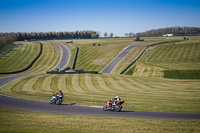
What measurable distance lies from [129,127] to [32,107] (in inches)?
535

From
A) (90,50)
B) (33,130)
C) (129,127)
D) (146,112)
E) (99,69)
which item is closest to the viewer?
(33,130)

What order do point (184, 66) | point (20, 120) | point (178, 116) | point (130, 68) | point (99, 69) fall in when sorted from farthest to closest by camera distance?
point (99, 69) → point (130, 68) → point (184, 66) → point (178, 116) → point (20, 120)

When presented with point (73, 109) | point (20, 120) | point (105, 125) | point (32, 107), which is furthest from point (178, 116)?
point (32, 107)

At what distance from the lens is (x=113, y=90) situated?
3862cm

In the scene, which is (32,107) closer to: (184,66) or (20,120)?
(20,120)

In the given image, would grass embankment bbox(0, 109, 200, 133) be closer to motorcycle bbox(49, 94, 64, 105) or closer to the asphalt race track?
the asphalt race track

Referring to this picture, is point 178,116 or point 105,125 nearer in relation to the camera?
point 105,125

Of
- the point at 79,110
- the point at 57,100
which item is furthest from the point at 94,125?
the point at 57,100

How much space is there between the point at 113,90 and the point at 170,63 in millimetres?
40741

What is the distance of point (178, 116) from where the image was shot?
61.7 feet

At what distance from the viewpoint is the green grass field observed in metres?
15.4

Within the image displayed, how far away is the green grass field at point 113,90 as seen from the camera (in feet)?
50.6

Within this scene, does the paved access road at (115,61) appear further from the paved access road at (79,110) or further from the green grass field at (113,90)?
the paved access road at (79,110)

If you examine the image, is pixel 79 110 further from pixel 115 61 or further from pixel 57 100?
pixel 115 61
